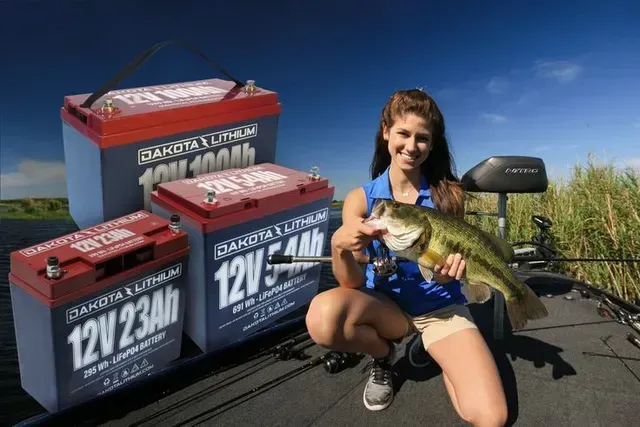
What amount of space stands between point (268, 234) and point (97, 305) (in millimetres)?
922

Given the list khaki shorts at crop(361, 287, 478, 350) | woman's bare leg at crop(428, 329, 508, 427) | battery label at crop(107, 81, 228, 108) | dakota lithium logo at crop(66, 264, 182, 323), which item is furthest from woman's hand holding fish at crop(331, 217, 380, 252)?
battery label at crop(107, 81, 228, 108)

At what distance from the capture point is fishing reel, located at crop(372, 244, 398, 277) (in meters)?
2.38

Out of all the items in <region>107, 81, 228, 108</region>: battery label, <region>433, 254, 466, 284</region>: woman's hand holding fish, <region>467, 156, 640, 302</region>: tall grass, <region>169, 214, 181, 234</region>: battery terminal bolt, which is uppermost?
<region>107, 81, 228, 108</region>: battery label

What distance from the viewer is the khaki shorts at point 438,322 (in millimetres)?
2510

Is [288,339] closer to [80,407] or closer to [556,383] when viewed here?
[80,407]

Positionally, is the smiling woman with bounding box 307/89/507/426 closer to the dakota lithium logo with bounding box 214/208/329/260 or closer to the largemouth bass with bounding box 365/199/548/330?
the largemouth bass with bounding box 365/199/548/330

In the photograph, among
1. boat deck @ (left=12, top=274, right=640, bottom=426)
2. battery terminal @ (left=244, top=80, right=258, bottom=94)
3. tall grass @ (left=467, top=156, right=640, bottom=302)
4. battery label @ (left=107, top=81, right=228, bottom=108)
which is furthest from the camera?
tall grass @ (left=467, top=156, right=640, bottom=302)

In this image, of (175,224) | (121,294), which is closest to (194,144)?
(175,224)

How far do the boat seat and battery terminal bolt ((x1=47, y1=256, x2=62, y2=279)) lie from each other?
1911 mm

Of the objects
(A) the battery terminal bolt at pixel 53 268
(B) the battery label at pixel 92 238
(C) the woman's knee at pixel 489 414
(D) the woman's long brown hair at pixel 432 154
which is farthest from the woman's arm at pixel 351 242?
(A) the battery terminal bolt at pixel 53 268

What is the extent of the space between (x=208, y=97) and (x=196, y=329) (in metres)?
1.26

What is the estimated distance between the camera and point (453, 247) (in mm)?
2137

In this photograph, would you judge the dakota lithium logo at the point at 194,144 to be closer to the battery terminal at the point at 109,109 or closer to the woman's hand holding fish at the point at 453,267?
the battery terminal at the point at 109,109

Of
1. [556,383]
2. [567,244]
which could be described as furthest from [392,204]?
[567,244]
